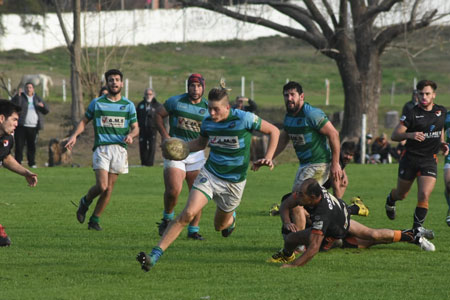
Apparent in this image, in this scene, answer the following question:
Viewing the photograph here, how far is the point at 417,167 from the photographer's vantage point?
1143cm

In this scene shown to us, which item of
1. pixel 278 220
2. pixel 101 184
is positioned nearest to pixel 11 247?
pixel 101 184

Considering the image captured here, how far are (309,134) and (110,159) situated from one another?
3.25m

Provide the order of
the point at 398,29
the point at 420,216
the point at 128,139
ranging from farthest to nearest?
the point at 398,29
the point at 128,139
the point at 420,216

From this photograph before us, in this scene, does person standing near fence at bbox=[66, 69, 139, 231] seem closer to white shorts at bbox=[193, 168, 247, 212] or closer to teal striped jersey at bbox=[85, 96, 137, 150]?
teal striped jersey at bbox=[85, 96, 137, 150]

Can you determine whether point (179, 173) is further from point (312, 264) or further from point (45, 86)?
point (45, 86)

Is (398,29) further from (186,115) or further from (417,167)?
(186,115)

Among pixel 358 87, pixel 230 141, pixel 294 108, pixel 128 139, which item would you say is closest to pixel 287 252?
pixel 230 141

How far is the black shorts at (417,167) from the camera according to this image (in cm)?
1134

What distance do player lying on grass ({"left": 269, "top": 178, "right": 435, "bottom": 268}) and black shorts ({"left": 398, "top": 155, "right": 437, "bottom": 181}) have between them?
4.09ft

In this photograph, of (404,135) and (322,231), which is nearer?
(322,231)

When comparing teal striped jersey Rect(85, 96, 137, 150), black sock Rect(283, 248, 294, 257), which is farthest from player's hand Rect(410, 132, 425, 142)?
teal striped jersey Rect(85, 96, 137, 150)

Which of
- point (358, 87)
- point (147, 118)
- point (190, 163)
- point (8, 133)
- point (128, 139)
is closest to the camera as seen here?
point (8, 133)

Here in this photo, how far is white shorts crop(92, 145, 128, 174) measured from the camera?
12.2 metres

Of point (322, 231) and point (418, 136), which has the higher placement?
point (418, 136)
